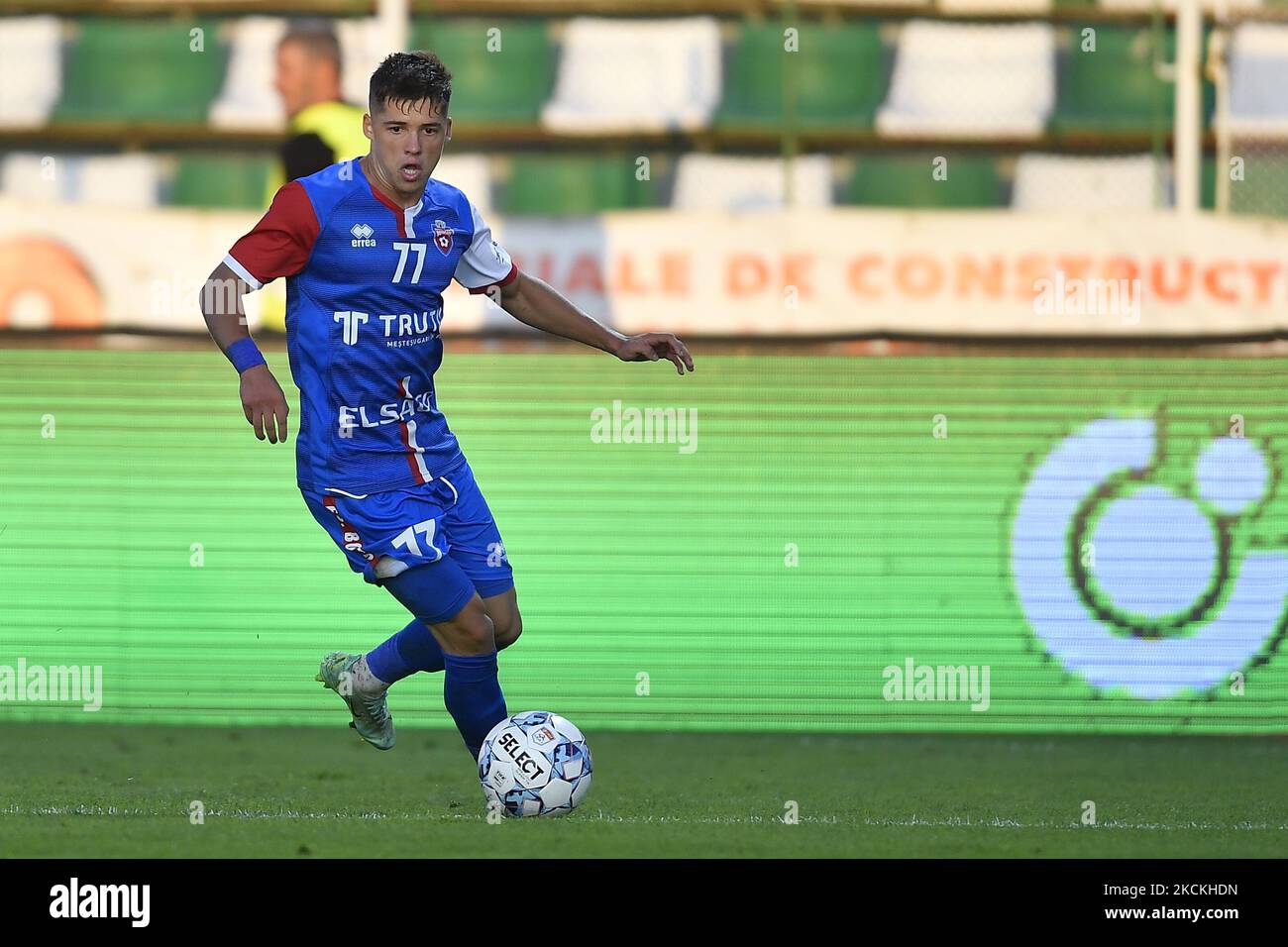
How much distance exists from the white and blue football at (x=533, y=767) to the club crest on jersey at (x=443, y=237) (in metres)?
1.49

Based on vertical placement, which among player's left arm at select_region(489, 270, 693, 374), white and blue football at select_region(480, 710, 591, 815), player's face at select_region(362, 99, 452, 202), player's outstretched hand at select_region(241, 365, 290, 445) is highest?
player's face at select_region(362, 99, 452, 202)

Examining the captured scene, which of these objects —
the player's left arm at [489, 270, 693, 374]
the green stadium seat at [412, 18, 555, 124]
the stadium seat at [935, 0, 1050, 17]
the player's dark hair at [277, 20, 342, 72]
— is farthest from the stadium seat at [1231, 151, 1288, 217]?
the player's left arm at [489, 270, 693, 374]

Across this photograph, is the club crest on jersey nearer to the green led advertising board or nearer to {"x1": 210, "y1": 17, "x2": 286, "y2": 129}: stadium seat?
the green led advertising board

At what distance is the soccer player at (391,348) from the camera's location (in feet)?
20.2

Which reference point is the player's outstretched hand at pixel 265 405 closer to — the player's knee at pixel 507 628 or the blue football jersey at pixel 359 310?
the blue football jersey at pixel 359 310

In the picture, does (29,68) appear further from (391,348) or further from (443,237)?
(391,348)

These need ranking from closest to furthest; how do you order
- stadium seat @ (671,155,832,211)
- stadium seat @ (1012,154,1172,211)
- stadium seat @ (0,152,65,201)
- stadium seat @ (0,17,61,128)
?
stadium seat @ (1012,154,1172,211), stadium seat @ (671,155,832,211), stadium seat @ (0,152,65,201), stadium seat @ (0,17,61,128)

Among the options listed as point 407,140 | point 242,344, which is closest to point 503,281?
point 407,140

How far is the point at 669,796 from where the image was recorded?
7.46m

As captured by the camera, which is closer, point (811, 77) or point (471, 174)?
point (471, 174)

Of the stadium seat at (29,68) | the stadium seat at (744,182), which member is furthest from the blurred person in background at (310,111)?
the stadium seat at (744,182)

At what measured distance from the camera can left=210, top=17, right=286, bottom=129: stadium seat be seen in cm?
1287

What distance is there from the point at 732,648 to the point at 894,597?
92cm

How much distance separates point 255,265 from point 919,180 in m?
7.58
